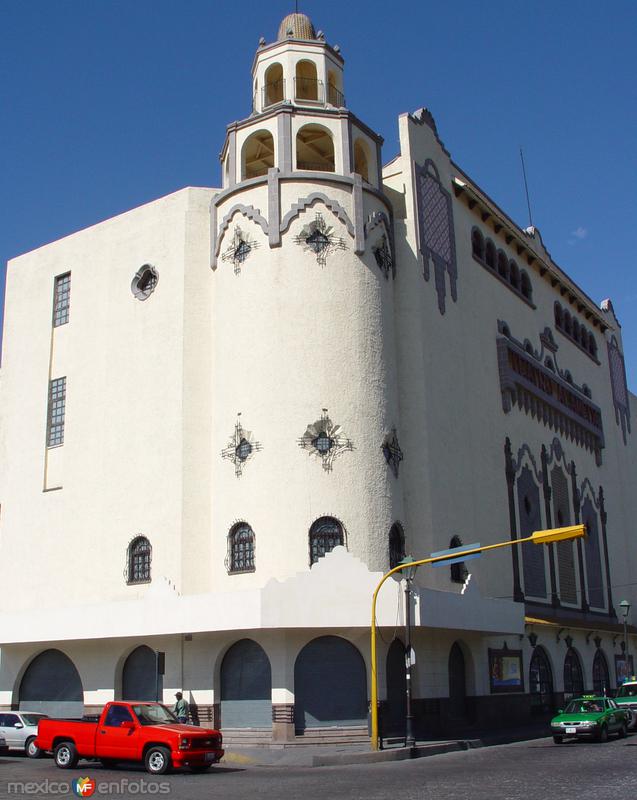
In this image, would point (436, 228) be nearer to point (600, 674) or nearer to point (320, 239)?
point (320, 239)

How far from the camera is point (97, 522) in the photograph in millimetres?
31688

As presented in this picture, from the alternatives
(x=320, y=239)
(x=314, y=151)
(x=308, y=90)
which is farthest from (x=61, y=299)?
(x=308, y=90)

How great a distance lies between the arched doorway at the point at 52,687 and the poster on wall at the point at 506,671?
13.6 metres

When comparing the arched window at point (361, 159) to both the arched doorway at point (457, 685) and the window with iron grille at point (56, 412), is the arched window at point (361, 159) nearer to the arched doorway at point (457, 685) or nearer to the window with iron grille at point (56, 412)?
the window with iron grille at point (56, 412)

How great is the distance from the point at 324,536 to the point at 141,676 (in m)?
7.29

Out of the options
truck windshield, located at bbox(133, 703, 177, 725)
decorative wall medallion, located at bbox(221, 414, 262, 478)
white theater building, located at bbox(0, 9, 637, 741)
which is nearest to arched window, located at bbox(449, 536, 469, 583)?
white theater building, located at bbox(0, 9, 637, 741)

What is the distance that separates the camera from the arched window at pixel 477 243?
39125mm

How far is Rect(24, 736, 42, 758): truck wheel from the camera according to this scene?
24.9 meters

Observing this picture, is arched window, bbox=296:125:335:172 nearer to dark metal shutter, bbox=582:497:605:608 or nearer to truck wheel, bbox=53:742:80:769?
dark metal shutter, bbox=582:497:605:608

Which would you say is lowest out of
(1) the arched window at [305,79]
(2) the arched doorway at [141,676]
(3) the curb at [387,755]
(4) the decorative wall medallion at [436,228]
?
(3) the curb at [387,755]

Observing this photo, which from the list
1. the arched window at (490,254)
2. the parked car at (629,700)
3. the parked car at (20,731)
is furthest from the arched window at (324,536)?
the arched window at (490,254)

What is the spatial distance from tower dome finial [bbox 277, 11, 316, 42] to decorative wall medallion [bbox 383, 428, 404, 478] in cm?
1577

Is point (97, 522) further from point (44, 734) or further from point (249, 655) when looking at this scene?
point (44, 734)

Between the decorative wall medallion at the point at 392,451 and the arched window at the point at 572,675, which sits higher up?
the decorative wall medallion at the point at 392,451
